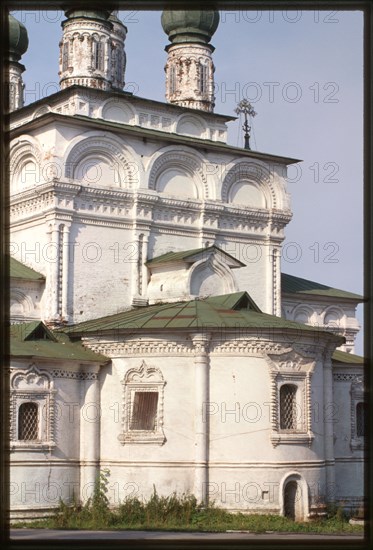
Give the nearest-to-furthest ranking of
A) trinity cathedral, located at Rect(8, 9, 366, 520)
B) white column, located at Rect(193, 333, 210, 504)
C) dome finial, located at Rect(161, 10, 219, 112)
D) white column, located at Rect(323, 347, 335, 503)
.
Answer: white column, located at Rect(193, 333, 210, 504), trinity cathedral, located at Rect(8, 9, 366, 520), white column, located at Rect(323, 347, 335, 503), dome finial, located at Rect(161, 10, 219, 112)

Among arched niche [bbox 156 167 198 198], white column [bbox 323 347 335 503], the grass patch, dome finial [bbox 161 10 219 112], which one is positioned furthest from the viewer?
dome finial [bbox 161 10 219 112]

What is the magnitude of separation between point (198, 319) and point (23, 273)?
12.0ft

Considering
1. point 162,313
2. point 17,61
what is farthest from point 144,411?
point 17,61

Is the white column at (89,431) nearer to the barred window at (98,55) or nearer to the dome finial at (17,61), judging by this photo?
the barred window at (98,55)

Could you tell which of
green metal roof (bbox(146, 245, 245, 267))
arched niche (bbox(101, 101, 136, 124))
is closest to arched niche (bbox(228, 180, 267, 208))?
green metal roof (bbox(146, 245, 245, 267))

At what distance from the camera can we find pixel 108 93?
1978 cm

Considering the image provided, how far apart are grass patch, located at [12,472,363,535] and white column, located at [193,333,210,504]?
27cm

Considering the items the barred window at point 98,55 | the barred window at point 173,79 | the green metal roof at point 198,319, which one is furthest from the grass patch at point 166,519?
the barred window at point 173,79

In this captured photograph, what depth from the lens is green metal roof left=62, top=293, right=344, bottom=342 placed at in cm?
1647

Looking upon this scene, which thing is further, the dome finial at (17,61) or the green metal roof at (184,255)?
the dome finial at (17,61)

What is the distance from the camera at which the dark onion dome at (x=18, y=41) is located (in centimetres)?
2461

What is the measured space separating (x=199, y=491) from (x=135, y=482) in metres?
1.07

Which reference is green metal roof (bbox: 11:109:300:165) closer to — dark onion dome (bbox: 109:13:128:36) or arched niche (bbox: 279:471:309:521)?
dark onion dome (bbox: 109:13:128:36)

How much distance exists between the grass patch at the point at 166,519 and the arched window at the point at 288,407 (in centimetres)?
161
